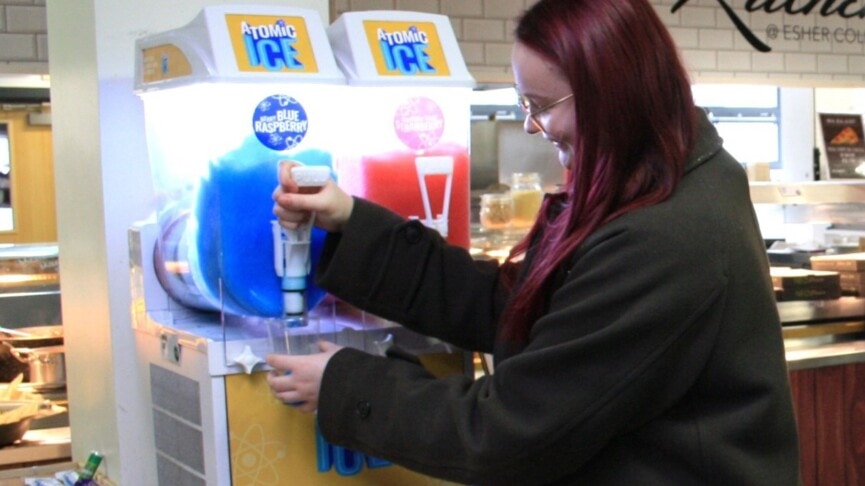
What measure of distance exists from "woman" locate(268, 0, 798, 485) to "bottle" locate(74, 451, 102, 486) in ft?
2.67

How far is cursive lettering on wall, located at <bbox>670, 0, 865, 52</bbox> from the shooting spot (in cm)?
591

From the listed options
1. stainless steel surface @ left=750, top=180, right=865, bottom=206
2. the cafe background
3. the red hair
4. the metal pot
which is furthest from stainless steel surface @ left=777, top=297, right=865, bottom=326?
the red hair

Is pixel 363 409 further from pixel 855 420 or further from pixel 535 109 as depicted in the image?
pixel 855 420

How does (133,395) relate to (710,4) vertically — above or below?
below

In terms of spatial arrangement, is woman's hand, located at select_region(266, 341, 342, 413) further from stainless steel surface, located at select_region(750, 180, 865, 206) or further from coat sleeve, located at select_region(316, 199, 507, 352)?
stainless steel surface, located at select_region(750, 180, 865, 206)

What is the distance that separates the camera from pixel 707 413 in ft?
4.38

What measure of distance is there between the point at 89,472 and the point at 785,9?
506 cm

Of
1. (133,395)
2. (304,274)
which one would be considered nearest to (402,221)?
(304,274)

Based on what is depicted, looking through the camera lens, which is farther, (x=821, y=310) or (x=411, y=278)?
(x=821, y=310)

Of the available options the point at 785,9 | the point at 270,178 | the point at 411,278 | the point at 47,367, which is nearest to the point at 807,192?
the point at 785,9

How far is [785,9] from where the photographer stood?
6109 mm

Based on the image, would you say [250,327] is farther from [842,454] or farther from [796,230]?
[796,230]

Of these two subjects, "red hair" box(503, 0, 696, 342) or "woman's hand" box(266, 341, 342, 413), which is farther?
"woman's hand" box(266, 341, 342, 413)

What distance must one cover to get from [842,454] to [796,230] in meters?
3.42
